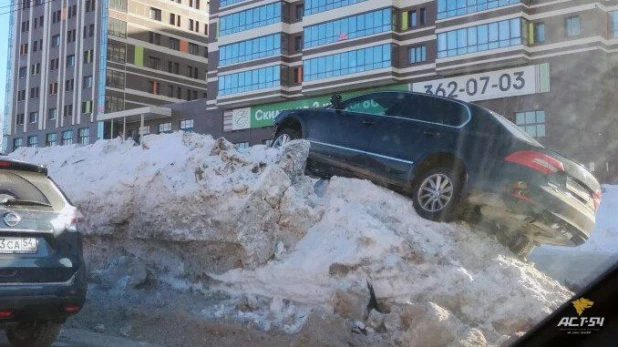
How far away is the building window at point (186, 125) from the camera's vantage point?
8305 millimetres

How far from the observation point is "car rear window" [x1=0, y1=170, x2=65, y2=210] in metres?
5.16

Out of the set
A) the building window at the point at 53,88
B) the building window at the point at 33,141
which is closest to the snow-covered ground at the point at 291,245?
the building window at the point at 33,141

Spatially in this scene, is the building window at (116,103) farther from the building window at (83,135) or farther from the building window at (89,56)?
the building window at (89,56)

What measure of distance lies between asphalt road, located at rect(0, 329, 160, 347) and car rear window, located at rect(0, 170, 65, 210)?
4.55 feet

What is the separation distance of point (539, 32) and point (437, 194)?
7.17 feet

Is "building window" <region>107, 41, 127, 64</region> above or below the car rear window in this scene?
above

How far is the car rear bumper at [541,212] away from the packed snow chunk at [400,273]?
0.40 metres

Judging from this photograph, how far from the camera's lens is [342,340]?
5.44 metres

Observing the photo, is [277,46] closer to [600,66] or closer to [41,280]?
[41,280]

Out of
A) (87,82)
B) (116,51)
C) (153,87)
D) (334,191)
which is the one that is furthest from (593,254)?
(87,82)

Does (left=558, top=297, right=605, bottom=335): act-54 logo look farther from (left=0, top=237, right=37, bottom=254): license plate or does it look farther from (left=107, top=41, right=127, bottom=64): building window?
(left=107, top=41, right=127, bottom=64): building window

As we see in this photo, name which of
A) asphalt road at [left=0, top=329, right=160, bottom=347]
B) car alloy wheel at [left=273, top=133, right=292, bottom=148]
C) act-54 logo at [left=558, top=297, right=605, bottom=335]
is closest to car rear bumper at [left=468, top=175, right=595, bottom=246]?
act-54 logo at [left=558, top=297, right=605, bottom=335]

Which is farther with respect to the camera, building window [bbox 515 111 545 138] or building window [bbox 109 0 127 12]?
building window [bbox 109 0 127 12]

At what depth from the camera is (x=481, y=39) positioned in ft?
18.0
